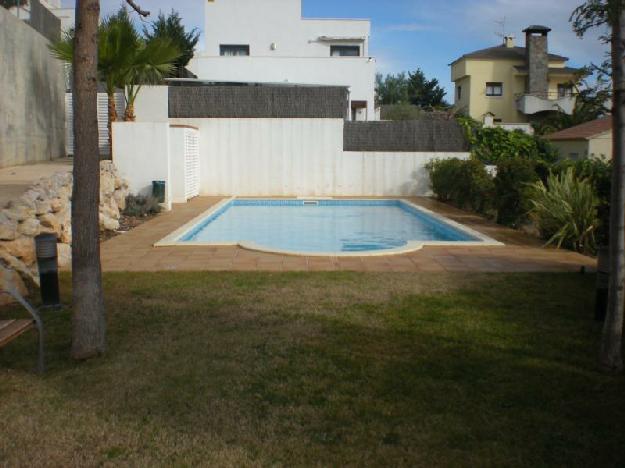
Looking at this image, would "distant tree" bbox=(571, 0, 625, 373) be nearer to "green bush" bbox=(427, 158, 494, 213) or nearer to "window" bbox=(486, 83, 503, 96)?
"green bush" bbox=(427, 158, 494, 213)

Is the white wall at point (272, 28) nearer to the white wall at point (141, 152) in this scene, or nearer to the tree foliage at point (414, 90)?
the white wall at point (141, 152)

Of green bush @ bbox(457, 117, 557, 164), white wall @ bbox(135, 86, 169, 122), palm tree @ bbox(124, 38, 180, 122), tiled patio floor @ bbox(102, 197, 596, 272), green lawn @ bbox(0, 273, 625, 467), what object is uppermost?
palm tree @ bbox(124, 38, 180, 122)

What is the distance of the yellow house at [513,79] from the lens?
40.5 m

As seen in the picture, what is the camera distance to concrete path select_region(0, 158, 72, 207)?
10799mm

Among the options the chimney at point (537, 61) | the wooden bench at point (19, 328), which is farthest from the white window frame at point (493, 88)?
the wooden bench at point (19, 328)

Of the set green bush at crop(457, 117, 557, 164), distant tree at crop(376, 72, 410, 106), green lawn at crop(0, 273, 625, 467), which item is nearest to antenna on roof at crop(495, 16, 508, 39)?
distant tree at crop(376, 72, 410, 106)

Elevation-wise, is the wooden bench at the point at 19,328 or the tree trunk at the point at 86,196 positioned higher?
the tree trunk at the point at 86,196

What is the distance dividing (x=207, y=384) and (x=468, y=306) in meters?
3.00

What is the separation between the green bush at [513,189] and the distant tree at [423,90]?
50532 millimetres

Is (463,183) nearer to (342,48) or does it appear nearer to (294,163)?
(294,163)

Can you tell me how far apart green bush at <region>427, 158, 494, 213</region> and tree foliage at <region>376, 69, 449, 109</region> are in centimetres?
4469

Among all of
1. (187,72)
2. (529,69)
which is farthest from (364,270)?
(529,69)

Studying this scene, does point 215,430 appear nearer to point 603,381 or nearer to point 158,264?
point 603,381

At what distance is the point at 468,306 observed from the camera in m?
6.40
